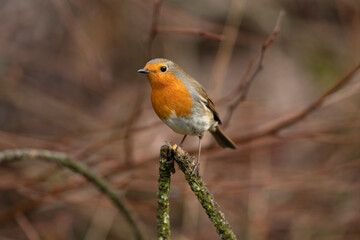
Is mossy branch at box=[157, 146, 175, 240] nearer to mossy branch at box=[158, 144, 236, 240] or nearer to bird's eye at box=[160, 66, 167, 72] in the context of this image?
mossy branch at box=[158, 144, 236, 240]

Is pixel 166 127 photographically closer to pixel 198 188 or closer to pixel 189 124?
pixel 189 124

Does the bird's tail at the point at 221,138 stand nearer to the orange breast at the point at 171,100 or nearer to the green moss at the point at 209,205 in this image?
the orange breast at the point at 171,100

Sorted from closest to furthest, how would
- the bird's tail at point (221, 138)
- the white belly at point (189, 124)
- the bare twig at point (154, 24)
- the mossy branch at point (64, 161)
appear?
the mossy branch at point (64, 161) < the white belly at point (189, 124) < the bare twig at point (154, 24) < the bird's tail at point (221, 138)

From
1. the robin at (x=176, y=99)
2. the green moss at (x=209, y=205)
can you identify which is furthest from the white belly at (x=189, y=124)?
the green moss at (x=209, y=205)

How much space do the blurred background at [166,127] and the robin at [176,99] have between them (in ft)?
1.20

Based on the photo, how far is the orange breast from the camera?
→ 2.83m

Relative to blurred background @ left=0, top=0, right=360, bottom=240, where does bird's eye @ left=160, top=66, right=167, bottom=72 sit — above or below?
below

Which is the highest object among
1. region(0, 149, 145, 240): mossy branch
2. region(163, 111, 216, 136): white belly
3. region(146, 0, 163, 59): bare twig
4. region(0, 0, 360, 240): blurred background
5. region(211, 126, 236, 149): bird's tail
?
region(0, 0, 360, 240): blurred background

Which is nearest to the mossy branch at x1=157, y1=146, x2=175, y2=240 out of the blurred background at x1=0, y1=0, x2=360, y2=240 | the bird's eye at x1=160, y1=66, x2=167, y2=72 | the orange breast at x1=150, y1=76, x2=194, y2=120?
the orange breast at x1=150, y1=76, x2=194, y2=120

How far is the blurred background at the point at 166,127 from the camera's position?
4199 mm

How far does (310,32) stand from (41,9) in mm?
3580

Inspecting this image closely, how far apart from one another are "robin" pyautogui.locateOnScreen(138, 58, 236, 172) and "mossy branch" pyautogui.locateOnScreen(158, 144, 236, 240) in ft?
2.84

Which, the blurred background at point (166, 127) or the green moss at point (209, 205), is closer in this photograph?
the green moss at point (209, 205)

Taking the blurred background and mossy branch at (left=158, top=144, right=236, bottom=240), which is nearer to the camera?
mossy branch at (left=158, top=144, right=236, bottom=240)
